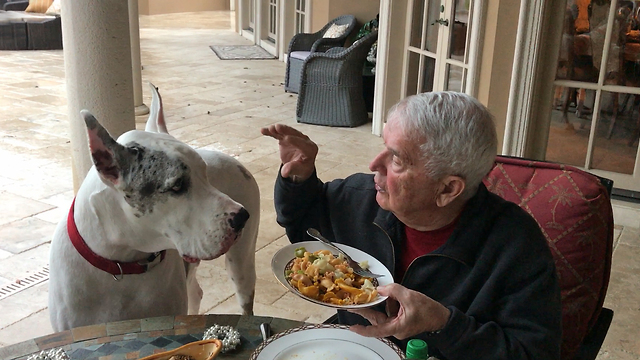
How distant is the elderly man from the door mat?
9351mm

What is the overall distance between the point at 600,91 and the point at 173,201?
11.6ft

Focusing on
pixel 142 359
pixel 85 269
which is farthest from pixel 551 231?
pixel 85 269

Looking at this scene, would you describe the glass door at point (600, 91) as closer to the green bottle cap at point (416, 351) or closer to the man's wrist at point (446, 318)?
the man's wrist at point (446, 318)

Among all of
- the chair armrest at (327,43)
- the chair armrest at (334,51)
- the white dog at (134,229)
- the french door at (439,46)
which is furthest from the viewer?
the chair armrest at (327,43)

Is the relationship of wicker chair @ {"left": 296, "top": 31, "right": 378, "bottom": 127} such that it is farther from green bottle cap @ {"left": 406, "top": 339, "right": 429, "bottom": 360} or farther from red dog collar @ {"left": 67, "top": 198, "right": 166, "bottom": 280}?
green bottle cap @ {"left": 406, "top": 339, "right": 429, "bottom": 360}

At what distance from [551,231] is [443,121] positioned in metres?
0.50

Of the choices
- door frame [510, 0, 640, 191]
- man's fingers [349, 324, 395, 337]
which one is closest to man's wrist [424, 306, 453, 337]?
man's fingers [349, 324, 395, 337]

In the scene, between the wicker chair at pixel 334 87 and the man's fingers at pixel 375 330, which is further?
the wicker chair at pixel 334 87

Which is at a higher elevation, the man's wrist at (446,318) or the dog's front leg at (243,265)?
the man's wrist at (446,318)

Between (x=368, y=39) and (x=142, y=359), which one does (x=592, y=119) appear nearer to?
(x=368, y=39)

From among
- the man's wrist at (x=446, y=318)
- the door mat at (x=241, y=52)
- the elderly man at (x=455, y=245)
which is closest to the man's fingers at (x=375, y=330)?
the elderly man at (x=455, y=245)

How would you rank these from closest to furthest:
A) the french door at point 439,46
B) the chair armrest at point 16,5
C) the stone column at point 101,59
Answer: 1. the stone column at point 101,59
2. the french door at point 439,46
3. the chair armrest at point 16,5

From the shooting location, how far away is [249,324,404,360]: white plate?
1.30 meters

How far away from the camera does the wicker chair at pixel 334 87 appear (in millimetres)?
6422
